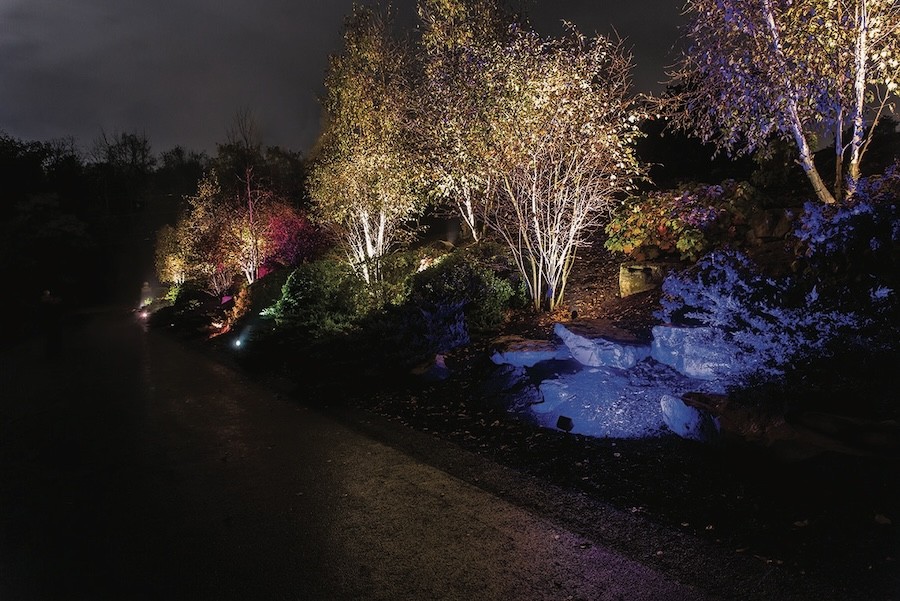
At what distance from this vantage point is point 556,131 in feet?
27.0

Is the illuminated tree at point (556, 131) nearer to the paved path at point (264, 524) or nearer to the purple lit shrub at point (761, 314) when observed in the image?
the purple lit shrub at point (761, 314)

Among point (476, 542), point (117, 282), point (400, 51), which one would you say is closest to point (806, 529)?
point (476, 542)

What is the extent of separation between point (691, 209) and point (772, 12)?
3.10 meters

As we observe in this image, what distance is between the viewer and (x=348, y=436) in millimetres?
6188

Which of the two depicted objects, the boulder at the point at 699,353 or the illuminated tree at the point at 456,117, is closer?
the boulder at the point at 699,353

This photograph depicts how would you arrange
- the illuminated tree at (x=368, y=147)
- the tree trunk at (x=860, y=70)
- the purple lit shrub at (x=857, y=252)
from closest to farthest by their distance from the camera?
the purple lit shrub at (x=857, y=252) → the tree trunk at (x=860, y=70) → the illuminated tree at (x=368, y=147)

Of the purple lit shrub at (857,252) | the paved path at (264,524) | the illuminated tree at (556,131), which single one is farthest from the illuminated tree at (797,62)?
the paved path at (264,524)

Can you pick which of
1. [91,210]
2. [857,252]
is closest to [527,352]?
[857,252]

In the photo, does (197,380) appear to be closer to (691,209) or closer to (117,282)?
(691,209)

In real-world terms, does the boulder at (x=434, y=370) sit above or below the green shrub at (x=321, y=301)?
below

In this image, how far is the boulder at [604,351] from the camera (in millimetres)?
6250

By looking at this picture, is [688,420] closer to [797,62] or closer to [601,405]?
[601,405]

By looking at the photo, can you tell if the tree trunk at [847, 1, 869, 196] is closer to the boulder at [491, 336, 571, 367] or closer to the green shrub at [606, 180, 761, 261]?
the green shrub at [606, 180, 761, 261]

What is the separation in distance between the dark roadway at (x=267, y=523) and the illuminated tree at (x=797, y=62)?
5752 mm
